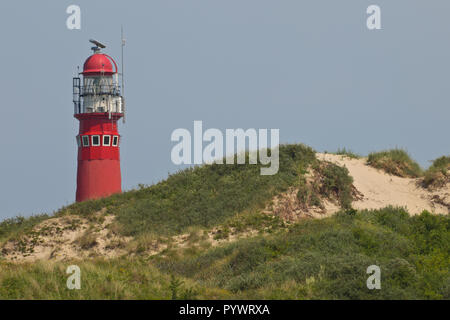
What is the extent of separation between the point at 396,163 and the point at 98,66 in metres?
22.7

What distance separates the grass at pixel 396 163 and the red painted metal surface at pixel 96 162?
60.8 feet

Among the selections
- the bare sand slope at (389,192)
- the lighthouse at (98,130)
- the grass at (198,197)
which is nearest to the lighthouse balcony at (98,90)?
the lighthouse at (98,130)

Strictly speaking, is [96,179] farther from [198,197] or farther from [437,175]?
[437,175]

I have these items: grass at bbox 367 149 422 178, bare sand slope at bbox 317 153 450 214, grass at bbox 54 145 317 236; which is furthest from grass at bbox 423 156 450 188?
grass at bbox 54 145 317 236

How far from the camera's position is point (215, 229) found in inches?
1347

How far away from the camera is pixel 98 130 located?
45594mm

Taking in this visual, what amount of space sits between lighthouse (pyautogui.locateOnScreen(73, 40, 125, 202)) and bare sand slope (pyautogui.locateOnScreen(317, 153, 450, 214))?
49.9ft

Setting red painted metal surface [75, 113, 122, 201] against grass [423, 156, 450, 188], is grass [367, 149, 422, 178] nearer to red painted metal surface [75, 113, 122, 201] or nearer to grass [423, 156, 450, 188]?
grass [423, 156, 450, 188]

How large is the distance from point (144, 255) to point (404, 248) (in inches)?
523

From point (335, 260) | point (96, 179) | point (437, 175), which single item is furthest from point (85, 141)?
point (335, 260)
